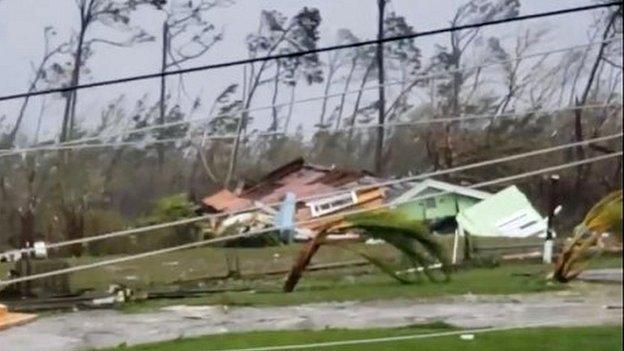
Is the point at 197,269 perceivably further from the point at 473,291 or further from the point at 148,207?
the point at 473,291

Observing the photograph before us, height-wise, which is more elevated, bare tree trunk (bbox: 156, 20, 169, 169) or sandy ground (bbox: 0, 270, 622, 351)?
bare tree trunk (bbox: 156, 20, 169, 169)

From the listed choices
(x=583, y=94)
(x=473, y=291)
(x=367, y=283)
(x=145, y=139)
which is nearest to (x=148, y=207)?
(x=145, y=139)

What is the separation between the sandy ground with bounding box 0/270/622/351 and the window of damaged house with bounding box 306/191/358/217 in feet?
0.57

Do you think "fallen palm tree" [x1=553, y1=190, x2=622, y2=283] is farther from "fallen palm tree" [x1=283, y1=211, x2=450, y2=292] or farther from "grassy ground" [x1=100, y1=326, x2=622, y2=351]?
"fallen palm tree" [x1=283, y1=211, x2=450, y2=292]

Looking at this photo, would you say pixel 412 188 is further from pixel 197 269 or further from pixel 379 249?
pixel 197 269

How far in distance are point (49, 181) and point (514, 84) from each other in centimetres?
89

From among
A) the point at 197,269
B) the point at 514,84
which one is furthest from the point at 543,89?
the point at 197,269

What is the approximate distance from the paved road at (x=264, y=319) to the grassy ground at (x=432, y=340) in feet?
0.05

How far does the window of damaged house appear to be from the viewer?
314 cm

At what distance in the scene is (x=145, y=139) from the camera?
3182 mm

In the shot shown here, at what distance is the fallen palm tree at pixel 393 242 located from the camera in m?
3.13

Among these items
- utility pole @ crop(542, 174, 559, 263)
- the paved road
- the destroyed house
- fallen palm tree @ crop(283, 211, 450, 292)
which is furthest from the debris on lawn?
utility pole @ crop(542, 174, 559, 263)

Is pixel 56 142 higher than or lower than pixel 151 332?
higher

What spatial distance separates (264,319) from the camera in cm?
316
